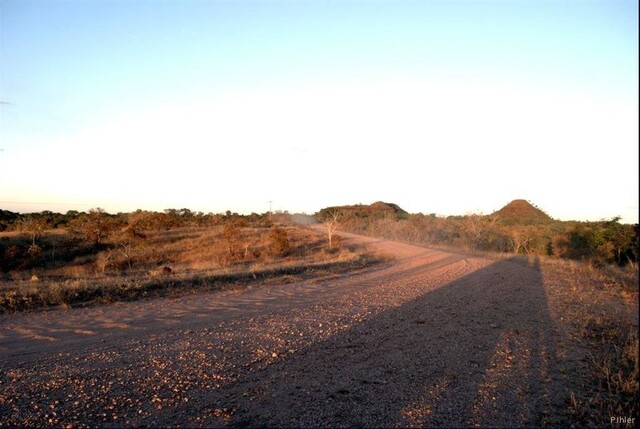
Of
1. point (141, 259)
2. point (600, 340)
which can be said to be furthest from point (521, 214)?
point (600, 340)

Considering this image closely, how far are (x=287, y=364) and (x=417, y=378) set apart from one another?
1832 millimetres

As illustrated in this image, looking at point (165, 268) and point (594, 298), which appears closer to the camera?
point (594, 298)

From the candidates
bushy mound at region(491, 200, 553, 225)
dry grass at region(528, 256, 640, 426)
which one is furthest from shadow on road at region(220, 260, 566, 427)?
bushy mound at region(491, 200, 553, 225)

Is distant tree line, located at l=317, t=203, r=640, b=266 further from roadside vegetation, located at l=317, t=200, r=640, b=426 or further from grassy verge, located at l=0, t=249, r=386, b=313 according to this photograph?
grassy verge, located at l=0, t=249, r=386, b=313

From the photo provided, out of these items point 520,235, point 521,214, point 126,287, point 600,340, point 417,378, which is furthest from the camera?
point 521,214

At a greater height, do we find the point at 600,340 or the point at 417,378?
the point at 600,340

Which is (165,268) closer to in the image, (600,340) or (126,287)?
(126,287)

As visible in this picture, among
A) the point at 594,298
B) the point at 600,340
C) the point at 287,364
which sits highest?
the point at 594,298

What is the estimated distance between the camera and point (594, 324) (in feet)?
27.5

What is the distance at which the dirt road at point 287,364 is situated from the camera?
4.65 metres

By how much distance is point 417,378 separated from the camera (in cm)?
562

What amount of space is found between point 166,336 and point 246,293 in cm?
515

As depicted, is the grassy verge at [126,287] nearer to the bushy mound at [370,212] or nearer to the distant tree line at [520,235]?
the distant tree line at [520,235]

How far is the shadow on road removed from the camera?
180 inches
